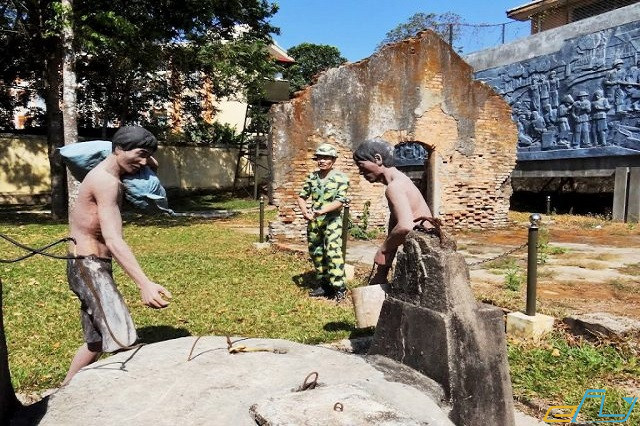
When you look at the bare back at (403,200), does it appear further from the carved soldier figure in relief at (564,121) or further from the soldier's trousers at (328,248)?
the carved soldier figure in relief at (564,121)

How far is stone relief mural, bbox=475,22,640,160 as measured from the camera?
1338cm

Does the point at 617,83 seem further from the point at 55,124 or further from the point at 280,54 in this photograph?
the point at 280,54

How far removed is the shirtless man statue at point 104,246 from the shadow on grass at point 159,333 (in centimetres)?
150

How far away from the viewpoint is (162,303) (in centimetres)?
259

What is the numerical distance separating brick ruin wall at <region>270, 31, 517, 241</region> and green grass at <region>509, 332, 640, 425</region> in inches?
250

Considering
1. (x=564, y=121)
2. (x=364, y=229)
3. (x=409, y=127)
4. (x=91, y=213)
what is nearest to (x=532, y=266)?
(x=91, y=213)

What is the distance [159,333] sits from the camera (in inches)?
181

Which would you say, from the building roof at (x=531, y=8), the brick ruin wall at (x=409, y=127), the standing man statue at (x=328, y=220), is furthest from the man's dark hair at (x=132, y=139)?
the building roof at (x=531, y=8)

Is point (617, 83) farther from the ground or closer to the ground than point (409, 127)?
farther from the ground

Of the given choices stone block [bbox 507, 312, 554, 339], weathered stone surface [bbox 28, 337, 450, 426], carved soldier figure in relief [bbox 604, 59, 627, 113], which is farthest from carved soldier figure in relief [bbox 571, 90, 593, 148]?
weathered stone surface [bbox 28, 337, 450, 426]

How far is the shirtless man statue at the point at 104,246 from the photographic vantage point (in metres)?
2.76

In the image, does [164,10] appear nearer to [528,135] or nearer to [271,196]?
[271,196]

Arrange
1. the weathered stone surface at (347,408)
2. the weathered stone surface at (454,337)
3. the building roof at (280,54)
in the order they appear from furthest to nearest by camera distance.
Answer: the building roof at (280,54) < the weathered stone surface at (454,337) < the weathered stone surface at (347,408)

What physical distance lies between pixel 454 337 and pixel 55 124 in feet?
42.8
